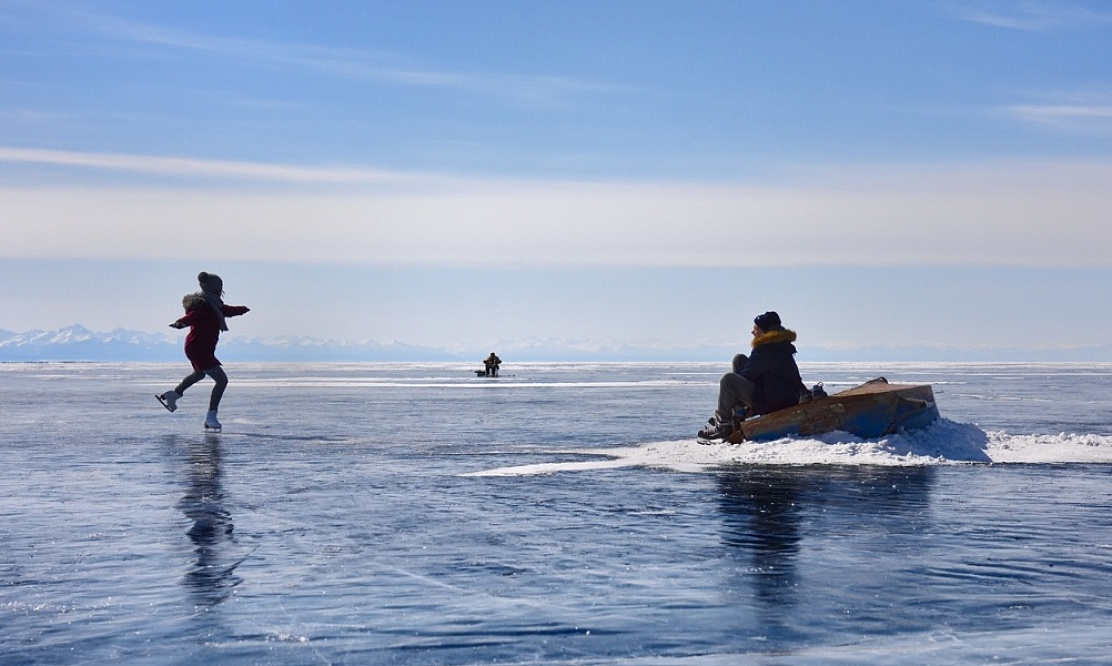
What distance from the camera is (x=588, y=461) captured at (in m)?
12.3

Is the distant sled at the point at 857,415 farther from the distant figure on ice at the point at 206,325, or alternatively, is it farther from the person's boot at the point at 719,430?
the distant figure on ice at the point at 206,325

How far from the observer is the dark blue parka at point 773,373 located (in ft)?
44.0

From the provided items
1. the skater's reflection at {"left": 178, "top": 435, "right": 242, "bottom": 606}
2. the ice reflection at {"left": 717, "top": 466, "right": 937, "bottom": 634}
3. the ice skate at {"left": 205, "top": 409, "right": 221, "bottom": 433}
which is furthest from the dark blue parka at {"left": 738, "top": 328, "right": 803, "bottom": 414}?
the ice skate at {"left": 205, "top": 409, "right": 221, "bottom": 433}

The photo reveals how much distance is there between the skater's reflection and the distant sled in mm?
6153

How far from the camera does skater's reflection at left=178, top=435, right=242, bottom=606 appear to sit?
5.69m

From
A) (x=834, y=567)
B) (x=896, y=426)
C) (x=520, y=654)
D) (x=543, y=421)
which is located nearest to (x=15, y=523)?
(x=520, y=654)

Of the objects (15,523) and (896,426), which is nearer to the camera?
(15,523)

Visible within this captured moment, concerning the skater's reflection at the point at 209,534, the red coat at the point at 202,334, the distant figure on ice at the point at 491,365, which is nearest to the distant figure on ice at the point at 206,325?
the red coat at the point at 202,334

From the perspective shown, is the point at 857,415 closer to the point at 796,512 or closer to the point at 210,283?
the point at 796,512

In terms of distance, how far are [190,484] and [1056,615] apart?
7474 mm

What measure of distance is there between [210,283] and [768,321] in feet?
29.2

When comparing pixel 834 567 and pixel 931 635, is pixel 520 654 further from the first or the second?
pixel 834 567

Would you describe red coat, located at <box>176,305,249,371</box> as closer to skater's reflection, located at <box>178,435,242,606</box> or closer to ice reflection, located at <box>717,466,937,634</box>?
skater's reflection, located at <box>178,435,242,606</box>

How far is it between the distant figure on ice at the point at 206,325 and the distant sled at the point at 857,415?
8.51 m
